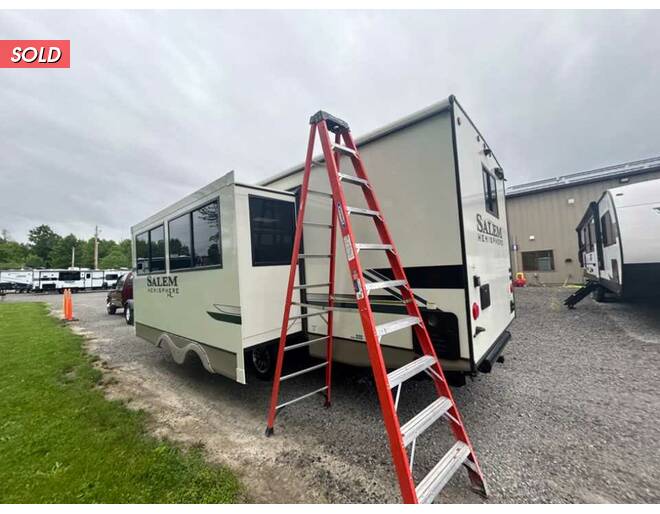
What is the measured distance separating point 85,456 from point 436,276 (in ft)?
11.0

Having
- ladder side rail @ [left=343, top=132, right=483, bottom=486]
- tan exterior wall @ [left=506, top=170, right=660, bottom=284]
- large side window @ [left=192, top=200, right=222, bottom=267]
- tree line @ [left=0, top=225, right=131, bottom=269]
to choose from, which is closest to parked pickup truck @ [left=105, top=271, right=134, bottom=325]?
large side window @ [left=192, top=200, right=222, bottom=267]

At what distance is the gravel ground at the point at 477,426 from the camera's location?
2094 mm

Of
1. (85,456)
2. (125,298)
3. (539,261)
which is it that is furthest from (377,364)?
(539,261)

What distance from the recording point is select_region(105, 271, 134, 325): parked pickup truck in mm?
9578

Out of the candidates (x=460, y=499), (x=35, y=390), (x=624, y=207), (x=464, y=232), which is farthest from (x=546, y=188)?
(x=35, y=390)

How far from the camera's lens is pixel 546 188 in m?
14.1

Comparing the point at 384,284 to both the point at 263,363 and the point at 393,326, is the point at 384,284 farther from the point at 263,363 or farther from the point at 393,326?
the point at 263,363

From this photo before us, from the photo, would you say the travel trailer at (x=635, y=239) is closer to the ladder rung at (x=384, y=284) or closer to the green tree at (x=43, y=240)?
the ladder rung at (x=384, y=284)

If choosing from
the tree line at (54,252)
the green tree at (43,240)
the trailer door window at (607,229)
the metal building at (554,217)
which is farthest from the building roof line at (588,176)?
the green tree at (43,240)

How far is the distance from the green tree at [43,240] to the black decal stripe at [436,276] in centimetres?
8023

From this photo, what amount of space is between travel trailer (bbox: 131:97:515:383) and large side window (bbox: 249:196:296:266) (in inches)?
0.5

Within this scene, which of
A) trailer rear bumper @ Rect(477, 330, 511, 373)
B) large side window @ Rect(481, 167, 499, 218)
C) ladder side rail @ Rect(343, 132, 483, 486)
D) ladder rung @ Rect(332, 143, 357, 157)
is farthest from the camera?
large side window @ Rect(481, 167, 499, 218)

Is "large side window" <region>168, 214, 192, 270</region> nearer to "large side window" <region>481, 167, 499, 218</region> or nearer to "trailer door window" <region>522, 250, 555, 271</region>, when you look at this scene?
"large side window" <region>481, 167, 499, 218</region>
